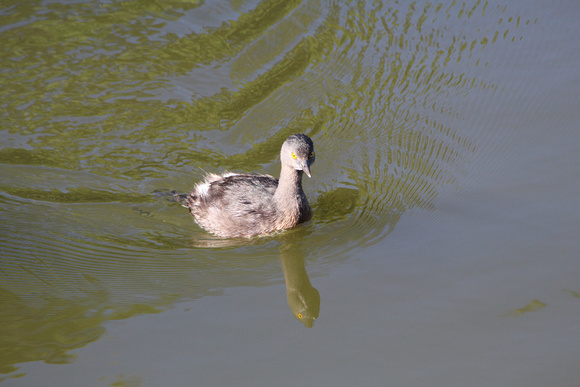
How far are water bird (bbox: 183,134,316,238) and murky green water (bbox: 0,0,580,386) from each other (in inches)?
6.5

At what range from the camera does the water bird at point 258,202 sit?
6.87m

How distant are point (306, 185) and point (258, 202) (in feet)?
3.48

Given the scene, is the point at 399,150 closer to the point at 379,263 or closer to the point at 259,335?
the point at 379,263

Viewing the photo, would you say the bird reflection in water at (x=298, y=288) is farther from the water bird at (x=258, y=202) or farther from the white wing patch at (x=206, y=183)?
the white wing patch at (x=206, y=183)

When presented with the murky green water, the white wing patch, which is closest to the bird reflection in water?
the murky green water

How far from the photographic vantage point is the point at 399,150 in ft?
27.5

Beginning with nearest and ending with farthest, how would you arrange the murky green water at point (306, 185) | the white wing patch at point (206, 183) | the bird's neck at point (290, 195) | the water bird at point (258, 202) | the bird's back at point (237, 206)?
the murky green water at point (306, 185) → the water bird at point (258, 202) → the bird's neck at point (290, 195) → the bird's back at point (237, 206) → the white wing patch at point (206, 183)

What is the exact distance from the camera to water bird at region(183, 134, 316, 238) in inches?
270

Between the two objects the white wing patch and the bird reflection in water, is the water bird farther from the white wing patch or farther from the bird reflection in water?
the bird reflection in water

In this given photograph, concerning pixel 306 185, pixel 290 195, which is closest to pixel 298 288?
pixel 290 195

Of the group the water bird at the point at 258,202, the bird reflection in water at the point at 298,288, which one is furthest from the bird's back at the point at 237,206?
the bird reflection in water at the point at 298,288

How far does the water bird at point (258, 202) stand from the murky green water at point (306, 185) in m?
0.17

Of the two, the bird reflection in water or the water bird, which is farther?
the water bird

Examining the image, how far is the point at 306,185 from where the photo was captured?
8.15 metres
